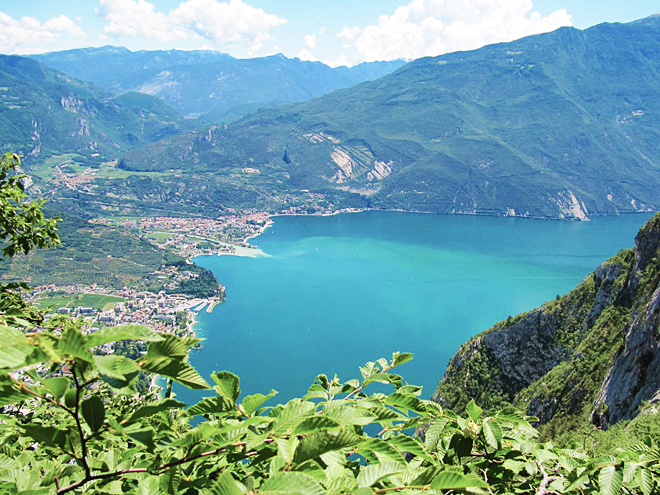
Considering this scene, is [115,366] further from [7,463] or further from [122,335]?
[7,463]

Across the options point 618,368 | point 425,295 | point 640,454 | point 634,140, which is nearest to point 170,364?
point 640,454

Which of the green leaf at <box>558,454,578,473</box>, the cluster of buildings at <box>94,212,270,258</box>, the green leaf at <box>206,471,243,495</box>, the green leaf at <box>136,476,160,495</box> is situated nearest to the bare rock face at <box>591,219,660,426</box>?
the green leaf at <box>558,454,578,473</box>

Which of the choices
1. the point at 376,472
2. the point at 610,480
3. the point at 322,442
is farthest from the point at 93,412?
the point at 610,480

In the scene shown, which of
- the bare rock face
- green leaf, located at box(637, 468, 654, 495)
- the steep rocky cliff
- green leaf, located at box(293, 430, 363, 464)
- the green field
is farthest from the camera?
the green field

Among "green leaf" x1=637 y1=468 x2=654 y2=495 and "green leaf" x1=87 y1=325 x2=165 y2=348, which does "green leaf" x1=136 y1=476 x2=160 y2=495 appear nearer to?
"green leaf" x1=87 y1=325 x2=165 y2=348

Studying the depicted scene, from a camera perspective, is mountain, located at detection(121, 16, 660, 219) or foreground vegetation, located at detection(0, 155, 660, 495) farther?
mountain, located at detection(121, 16, 660, 219)

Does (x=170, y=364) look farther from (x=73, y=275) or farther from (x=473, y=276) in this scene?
(x=73, y=275)

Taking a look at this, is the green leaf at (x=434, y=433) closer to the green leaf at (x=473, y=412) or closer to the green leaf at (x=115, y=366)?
the green leaf at (x=473, y=412)

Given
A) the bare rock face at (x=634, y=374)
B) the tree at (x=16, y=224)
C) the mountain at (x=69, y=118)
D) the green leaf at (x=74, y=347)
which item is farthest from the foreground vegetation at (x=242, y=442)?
the mountain at (x=69, y=118)
